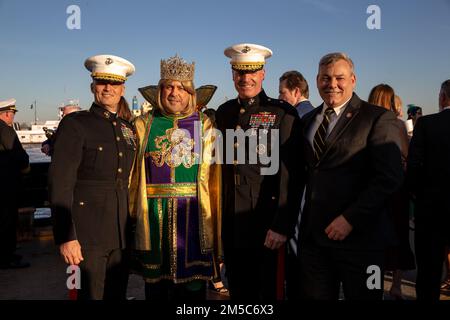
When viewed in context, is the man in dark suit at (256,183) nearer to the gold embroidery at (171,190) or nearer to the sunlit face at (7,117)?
the gold embroidery at (171,190)

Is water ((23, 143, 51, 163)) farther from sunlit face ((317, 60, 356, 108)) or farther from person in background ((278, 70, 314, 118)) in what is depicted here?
sunlit face ((317, 60, 356, 108))

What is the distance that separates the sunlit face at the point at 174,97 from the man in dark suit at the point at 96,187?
0.38 m

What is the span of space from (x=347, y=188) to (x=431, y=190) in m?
1.46

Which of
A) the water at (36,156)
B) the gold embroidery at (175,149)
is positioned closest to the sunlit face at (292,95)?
the gold embroidery at (175,149)

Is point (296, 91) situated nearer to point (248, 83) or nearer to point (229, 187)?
point (248, 83)

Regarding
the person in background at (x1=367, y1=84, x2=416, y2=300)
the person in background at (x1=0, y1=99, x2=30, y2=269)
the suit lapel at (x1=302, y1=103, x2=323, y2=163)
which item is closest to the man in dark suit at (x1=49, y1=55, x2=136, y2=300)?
the suit lapel at (x1=302, y1=103, x2=323, y2=163)

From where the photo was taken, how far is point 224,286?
14.8 ft

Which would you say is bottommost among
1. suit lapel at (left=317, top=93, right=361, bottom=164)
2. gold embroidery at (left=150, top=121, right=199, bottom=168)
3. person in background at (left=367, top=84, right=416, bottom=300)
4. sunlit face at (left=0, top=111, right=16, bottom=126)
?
person in background at (left=367, top=84, right=416, bottom=300)

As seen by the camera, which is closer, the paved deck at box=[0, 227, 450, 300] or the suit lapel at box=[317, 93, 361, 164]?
the suit lapel at box=[317, 93, 361, 164]

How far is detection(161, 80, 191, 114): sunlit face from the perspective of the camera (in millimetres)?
3004

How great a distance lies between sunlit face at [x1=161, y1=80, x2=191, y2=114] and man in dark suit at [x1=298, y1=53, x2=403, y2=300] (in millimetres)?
1125

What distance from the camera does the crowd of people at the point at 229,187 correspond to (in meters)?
2.47

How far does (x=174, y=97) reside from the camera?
301 centimetres
